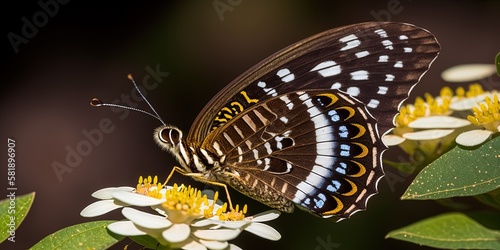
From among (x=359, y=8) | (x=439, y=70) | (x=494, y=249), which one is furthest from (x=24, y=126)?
(x=494, y=249)

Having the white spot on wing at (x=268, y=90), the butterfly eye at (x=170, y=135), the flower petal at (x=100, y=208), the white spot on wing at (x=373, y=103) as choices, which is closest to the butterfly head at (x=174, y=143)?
the butterfly eye at (x=170, y=135)

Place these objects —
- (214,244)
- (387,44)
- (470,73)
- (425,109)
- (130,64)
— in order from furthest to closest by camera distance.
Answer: (130,64) < (470,73) < (425,109) < (387,44) < (214,244)

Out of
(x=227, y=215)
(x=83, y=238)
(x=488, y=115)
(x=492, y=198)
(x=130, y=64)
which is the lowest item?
(x=492, y=198)

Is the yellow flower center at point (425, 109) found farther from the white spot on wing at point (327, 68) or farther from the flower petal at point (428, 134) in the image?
the white spot on wing at point (327, 68)

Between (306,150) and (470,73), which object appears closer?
(306,150)

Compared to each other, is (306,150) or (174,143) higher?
(174,143)

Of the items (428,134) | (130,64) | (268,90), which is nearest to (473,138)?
(428,134)

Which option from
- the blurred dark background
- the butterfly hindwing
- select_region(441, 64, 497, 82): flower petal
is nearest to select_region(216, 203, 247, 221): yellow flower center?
the butterfly hindwing

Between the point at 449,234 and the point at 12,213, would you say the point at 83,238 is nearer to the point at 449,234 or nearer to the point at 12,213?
the point at 12,213

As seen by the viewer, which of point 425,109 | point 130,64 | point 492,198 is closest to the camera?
point 492,198
